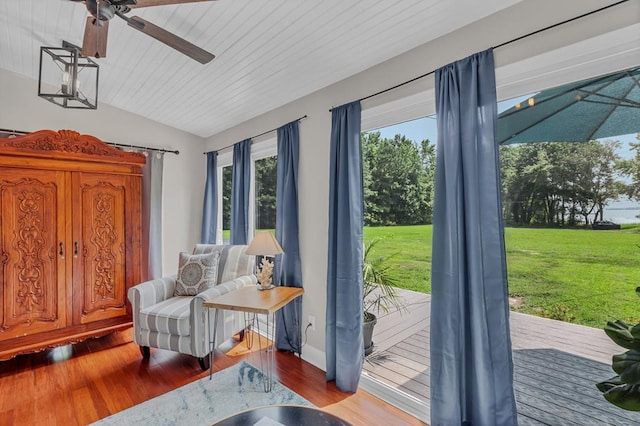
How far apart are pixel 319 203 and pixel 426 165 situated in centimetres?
98

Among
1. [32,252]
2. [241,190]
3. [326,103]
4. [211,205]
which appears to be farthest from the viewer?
[211,205]

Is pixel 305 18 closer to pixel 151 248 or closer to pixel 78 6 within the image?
pixel 78 6

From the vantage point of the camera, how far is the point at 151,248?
3736 millimetres

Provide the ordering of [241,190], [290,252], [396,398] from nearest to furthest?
[396,398] < [290,252] < [241,190]

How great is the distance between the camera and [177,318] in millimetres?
2582

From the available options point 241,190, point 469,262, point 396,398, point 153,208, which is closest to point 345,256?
point 469,262

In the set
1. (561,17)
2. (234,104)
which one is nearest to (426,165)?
(561,17)

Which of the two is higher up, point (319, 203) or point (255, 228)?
point (319, 203)

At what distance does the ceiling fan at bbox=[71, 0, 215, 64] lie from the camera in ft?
4.54

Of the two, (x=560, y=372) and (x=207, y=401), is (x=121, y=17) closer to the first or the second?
(x=207, y=401)

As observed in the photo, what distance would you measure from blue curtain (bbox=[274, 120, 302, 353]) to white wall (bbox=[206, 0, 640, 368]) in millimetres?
67

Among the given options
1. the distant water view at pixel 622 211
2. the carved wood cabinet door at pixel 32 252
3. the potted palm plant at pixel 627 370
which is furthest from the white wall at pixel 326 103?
the potted palm plant at pixel 627 370

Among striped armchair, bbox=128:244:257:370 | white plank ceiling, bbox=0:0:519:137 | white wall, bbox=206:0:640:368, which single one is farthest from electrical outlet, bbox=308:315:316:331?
white plank ceiling, bbox=0:0:519:137

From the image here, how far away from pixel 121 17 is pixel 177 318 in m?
2.13
